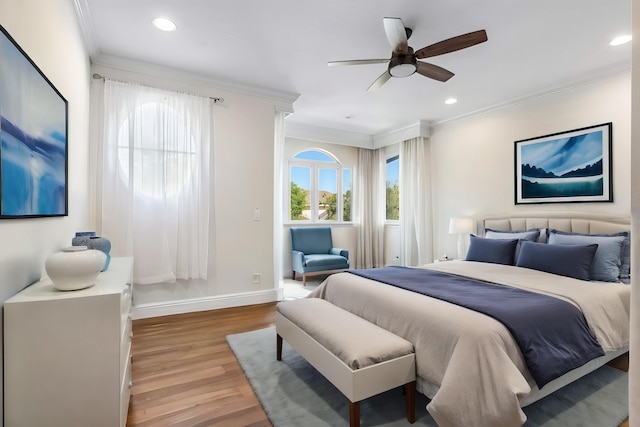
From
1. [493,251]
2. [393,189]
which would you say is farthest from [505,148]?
[393,189]

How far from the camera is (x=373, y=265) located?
6379 mm

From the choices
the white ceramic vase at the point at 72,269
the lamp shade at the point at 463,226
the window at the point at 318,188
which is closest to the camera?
the white ceramic vase at the point at 72,269

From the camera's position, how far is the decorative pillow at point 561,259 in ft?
9.02

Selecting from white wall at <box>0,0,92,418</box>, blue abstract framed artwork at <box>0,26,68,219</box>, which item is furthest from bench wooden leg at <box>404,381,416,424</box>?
blue abstract framed artwork at <box>0,26,68,219</box>

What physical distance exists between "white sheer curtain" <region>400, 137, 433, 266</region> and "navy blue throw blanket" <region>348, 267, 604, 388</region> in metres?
2.80

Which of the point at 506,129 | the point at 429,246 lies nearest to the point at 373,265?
the point at 429,246

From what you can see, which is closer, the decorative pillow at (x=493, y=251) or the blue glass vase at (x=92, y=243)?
the blue glass vase at (x=92, y=243)

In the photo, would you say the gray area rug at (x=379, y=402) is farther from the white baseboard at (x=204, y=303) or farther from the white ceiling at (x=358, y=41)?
the white ceiling at (x=358, y=41)

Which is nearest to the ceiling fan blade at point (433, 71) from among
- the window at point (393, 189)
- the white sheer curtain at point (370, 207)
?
the window at point (393, 189)

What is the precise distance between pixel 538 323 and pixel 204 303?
10.4ft

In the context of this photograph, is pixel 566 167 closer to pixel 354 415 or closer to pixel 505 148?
pixel 505 148

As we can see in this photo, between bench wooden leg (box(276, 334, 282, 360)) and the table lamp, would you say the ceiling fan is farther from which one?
bench wooden leg (box(276, 334, 282, 360))

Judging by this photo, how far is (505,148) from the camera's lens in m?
4.16

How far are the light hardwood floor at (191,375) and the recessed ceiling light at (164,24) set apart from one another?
2661 millimetres
